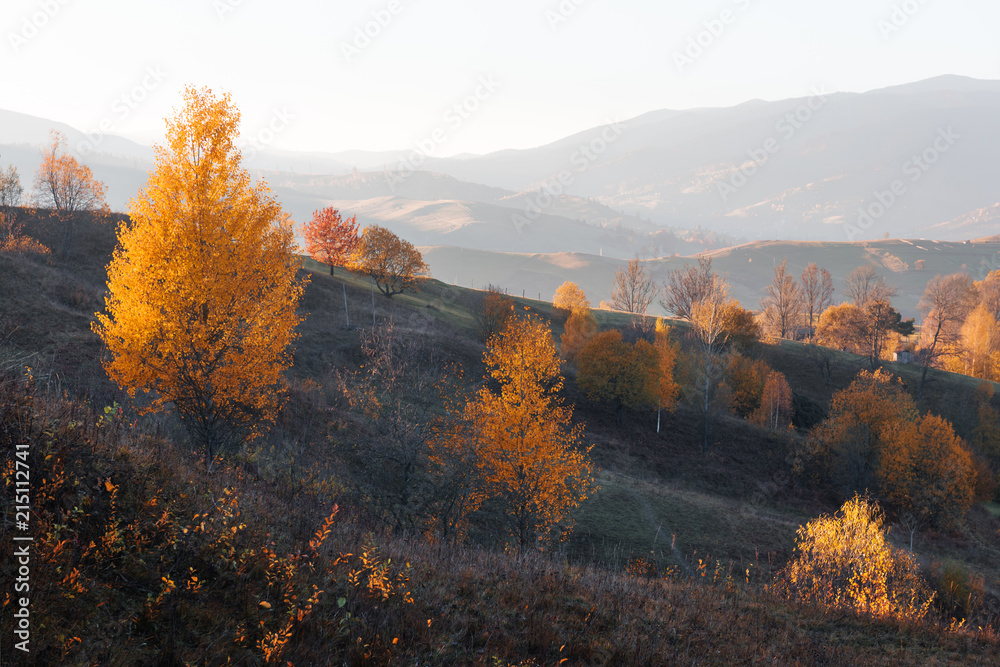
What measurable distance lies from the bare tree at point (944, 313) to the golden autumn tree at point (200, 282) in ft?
348

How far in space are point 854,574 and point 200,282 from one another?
25.3 metres

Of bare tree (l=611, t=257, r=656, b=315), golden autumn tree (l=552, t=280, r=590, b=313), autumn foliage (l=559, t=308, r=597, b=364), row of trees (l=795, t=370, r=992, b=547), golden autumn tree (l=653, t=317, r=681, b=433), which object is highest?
bare tree (l=611, t=257, r=656, b=315)

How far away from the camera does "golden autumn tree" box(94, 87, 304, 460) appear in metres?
14.2

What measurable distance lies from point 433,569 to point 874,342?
93390 millimetres

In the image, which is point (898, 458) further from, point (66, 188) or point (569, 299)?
point (66, 188)

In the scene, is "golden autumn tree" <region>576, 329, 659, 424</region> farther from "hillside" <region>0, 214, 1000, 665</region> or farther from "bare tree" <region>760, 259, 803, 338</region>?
"bare tree" <region>760, 259, 803, 338</region>

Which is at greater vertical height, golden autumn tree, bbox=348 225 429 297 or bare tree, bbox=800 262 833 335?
bare tree, bbox=800 262 833 335

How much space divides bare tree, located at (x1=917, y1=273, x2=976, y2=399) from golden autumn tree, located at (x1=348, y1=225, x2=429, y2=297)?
290ft

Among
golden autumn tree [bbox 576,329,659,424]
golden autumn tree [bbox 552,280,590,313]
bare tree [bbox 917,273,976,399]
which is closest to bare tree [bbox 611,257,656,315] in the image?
golden autumn tree [bbox 552,280,590,313]

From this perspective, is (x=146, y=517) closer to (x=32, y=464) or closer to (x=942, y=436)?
(x=32, y=464)

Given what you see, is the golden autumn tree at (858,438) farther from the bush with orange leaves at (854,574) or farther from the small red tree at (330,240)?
the small red tree at (330,240)

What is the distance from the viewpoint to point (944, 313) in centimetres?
9369

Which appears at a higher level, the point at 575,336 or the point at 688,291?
the point at 688,291

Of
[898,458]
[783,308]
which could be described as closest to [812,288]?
[783,308]
